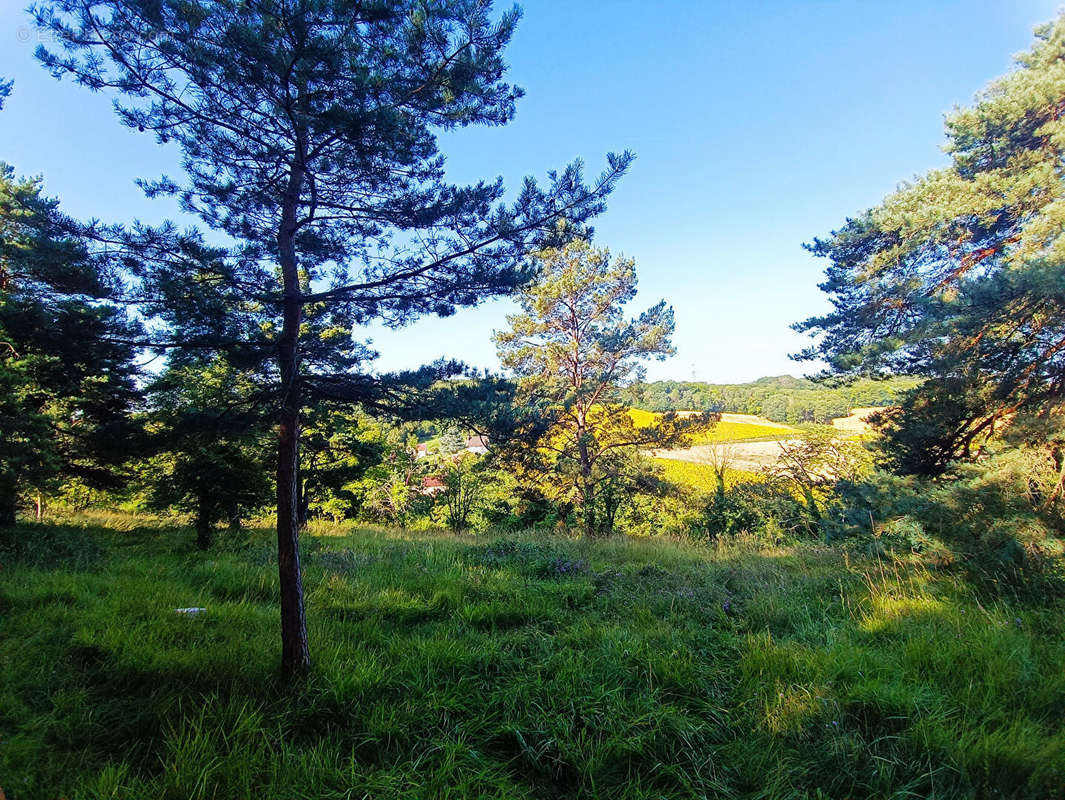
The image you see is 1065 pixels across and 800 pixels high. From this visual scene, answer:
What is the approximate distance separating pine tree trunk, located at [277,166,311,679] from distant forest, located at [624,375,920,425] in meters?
10.6

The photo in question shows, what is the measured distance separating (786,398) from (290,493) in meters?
28.9

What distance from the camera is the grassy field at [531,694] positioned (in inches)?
80.4

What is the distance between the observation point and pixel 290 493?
305 centimetres

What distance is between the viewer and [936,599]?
399 centimetres

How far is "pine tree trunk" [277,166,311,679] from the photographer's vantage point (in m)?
2.91

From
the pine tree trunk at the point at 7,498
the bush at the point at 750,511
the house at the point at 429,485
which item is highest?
the pine tree trunk at the point at 7,498

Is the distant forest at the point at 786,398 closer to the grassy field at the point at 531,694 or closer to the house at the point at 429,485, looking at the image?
the grassy field at the point at 531,694

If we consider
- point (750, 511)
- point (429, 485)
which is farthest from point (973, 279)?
point (429, 485)

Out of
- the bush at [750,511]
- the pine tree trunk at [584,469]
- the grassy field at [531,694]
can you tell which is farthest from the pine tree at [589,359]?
the grassy field at [531,694]

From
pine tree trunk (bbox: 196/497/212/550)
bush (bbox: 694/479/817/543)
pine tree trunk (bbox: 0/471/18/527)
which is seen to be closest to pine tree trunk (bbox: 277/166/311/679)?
pine tree trunk (bbox: 0/471/18/527)

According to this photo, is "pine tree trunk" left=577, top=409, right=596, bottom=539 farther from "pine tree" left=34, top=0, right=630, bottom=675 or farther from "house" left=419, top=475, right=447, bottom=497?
"pine tree" left=34, top=0, right=630, bottom=675

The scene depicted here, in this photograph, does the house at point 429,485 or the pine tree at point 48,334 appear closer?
the pine tree at point 48,334

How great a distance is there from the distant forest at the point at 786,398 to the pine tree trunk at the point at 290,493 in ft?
34.9

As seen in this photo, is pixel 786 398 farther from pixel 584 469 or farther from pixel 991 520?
pixel 991 520
